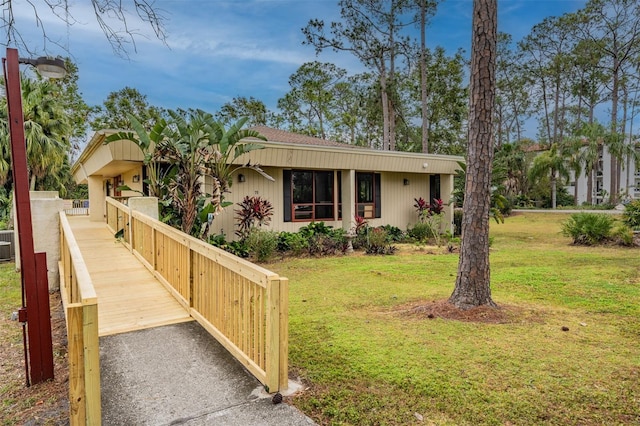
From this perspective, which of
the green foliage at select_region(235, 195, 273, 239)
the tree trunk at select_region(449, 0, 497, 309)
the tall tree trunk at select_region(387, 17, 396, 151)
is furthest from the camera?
the tall tree trunk at select_region(387, 17, 396, 151)

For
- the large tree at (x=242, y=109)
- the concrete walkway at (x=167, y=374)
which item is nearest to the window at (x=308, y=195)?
the concrete walkway at (x=167, y=374)

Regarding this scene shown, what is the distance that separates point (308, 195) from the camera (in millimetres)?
13188

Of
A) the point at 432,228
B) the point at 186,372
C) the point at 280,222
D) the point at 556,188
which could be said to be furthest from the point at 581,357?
the point at 556,188

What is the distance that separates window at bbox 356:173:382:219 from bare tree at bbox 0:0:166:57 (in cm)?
1094

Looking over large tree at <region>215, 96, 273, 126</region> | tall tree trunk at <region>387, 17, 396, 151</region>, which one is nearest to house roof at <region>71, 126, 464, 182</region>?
tall tree trunk at <region>387, 17, 396, 151</region>

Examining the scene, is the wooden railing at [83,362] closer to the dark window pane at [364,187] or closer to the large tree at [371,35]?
the dark window pane at [364,187]

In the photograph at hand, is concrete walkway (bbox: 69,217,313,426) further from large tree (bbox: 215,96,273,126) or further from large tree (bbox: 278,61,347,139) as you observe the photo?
large tree (bbox: 215,96,273,126)

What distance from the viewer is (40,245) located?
757 cm

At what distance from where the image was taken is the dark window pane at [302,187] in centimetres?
1283

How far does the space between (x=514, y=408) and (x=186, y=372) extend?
2634mm

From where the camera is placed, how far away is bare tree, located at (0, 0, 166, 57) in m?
3.32

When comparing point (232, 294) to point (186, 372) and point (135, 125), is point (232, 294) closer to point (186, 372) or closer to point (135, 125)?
point (186, 372)

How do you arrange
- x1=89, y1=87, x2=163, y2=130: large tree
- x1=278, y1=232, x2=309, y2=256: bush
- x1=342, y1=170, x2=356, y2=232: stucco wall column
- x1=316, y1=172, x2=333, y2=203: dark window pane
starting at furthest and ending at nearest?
x1=89, y1=87, x2=163, y2=130: large tree
x1=316, y1=172, x2=333, y2=203: dark window pane
x1=342, y1=170, x2=356, y2=232: stucco wall column
x1=278, y1=232, x2=309, y2=256: bush

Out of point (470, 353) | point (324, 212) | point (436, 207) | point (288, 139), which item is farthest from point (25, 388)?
point (436, 207)
